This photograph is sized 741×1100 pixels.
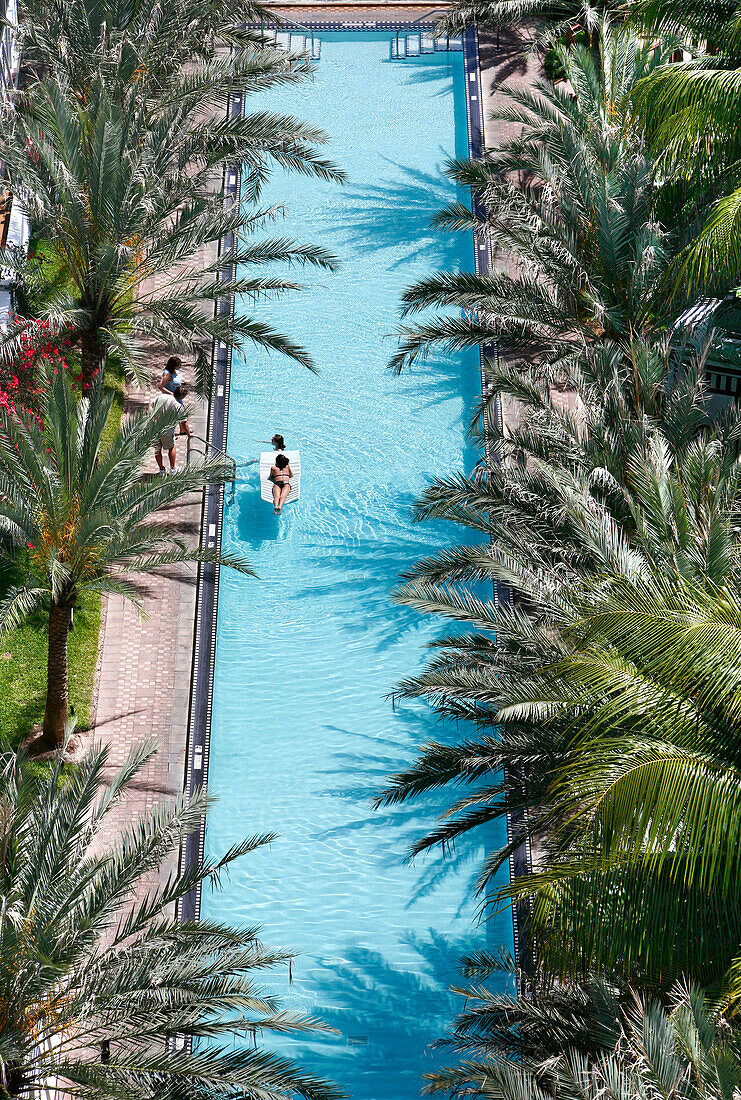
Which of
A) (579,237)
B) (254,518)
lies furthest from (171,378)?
(579,237)

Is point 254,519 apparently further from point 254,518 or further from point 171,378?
point 171,378

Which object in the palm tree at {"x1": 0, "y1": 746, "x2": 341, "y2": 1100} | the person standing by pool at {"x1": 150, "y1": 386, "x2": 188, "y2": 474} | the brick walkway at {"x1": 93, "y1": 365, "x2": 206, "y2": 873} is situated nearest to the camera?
the palm tree at {"x1": 0, "y1": 746, "x2": 341, "y2": 1100}

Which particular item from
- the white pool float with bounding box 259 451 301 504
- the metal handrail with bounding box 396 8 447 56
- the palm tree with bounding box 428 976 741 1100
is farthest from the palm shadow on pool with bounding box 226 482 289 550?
the metal handrail with bounding box 396 8 447 56

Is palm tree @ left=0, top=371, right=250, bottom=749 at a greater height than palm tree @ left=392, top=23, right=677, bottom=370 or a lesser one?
lesser

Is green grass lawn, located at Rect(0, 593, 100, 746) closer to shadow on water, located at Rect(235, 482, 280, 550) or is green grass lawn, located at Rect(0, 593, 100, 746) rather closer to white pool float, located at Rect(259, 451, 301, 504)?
shadow on water, located at Rect(235, 482, 280, 550)

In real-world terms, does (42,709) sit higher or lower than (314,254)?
lower

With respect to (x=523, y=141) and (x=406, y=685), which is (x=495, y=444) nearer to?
(x=406, y=685)

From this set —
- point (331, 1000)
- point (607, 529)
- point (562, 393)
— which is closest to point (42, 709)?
point (331, 1000)
